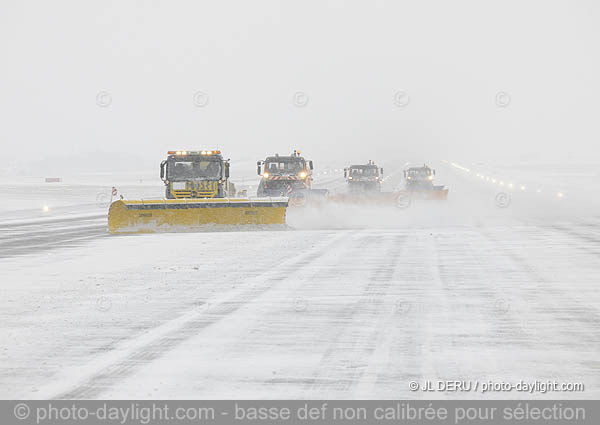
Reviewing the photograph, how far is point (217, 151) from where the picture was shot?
70.3 ft

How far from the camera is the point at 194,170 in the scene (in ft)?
70.3

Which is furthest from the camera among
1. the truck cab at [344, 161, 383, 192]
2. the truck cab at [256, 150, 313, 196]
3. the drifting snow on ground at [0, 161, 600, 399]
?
the truck cab at [344, 161, 383, 192]

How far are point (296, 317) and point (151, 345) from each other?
1.82 metres

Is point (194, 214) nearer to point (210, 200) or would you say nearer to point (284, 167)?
point (210, 200)

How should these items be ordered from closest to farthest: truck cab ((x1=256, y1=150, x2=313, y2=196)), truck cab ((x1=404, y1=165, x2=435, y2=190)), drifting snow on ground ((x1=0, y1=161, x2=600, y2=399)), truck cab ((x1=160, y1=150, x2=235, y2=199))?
drifting snow on ground ((x1=0, y1=161, x2=600, y2=399))
truck cab ((x1=160, y1=150, x2=235, y2=199))
truck cab ((x1=256, y1=150, x2=313, y2=196))
truck cab ((x1=404, y1=165, x2=435, y2=190))

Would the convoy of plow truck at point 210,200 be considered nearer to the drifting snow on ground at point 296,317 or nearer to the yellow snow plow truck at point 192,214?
the yellow snow plow truck at point 192,214

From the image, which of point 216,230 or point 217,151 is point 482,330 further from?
point 217,151

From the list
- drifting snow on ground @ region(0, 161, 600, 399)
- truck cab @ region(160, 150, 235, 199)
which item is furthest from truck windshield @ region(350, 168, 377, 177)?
drifting snow on ground @ region(0, 161, 600, 399)

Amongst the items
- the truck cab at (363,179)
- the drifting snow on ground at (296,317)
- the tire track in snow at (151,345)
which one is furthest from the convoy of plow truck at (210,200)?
the tire track in snow at (151,345)

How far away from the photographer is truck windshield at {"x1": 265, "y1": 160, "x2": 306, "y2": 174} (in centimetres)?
2545

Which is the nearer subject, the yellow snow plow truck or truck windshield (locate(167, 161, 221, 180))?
the yellow snow plow truck

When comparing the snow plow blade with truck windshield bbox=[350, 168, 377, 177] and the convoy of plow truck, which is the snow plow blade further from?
truck windshield bbox=[350, 168, 377, 177]
